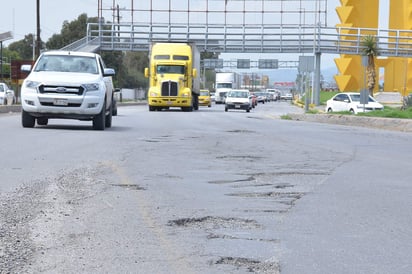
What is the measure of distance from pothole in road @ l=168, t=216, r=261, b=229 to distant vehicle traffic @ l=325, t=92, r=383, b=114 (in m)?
30.8

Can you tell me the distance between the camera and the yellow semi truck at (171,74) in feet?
145

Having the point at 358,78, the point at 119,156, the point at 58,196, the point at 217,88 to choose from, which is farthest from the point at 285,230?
the point at 217,88

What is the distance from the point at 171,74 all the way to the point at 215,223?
3695cm

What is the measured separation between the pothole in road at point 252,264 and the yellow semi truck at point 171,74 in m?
38.2

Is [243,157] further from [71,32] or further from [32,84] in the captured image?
[71,32]

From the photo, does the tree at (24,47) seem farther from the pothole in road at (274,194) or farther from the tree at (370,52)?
the pothole in road at (274,194)

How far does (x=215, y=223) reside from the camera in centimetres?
774

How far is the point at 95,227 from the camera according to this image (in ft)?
24.1

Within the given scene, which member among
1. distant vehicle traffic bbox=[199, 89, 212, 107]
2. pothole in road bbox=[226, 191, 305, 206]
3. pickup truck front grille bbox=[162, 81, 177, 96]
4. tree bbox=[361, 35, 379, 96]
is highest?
tree bbox=[361, 35, 379, 96]

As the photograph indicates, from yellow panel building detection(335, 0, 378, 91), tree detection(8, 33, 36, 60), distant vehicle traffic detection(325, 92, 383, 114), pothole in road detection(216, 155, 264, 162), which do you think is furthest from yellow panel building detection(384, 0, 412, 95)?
tree detection(8, 33, 36, 60)

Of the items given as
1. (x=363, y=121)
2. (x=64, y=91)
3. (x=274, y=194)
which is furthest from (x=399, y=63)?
(x=274, y=194)

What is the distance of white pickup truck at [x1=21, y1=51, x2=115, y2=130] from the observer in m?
18.8

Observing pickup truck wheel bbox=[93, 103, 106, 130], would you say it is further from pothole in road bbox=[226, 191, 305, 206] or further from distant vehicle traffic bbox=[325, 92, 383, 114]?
distant vehicle traffic bbox=[325, 92, 383, 114]

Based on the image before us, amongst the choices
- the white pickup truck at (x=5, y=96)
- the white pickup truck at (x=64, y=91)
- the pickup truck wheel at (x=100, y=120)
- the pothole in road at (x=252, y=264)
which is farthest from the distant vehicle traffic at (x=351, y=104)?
the pothole in road at (x=252, y=264)
